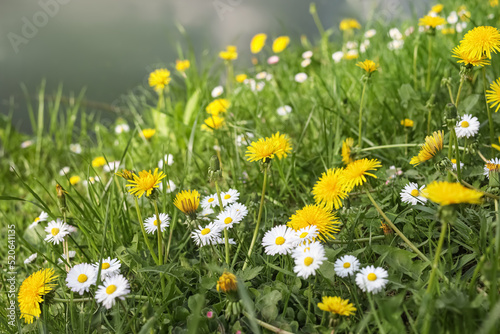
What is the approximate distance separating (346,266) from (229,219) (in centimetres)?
33

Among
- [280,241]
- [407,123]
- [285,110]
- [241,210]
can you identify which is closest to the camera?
[280,241]

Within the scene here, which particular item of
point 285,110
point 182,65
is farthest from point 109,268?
point 182,65

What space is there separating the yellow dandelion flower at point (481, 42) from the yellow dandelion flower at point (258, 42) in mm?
1928

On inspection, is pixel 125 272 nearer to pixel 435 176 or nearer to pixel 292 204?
pixel 292 204

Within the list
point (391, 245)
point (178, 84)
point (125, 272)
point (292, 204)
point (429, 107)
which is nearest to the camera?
point (391, 245)

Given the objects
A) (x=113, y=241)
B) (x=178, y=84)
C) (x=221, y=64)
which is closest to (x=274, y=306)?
(x=113, y=241)

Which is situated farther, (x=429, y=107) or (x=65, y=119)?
(x=65, y=119)

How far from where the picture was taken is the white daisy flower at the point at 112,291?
2.79 ft

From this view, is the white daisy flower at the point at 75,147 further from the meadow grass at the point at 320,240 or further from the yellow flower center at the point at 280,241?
the yellow flower center at the point at 280,241

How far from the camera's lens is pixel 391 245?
1.00 m

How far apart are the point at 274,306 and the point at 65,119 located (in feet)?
10.3

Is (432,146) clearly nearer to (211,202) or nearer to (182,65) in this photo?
(211,202)

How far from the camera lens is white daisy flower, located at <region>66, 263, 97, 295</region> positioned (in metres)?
0.93

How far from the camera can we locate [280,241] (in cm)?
96
